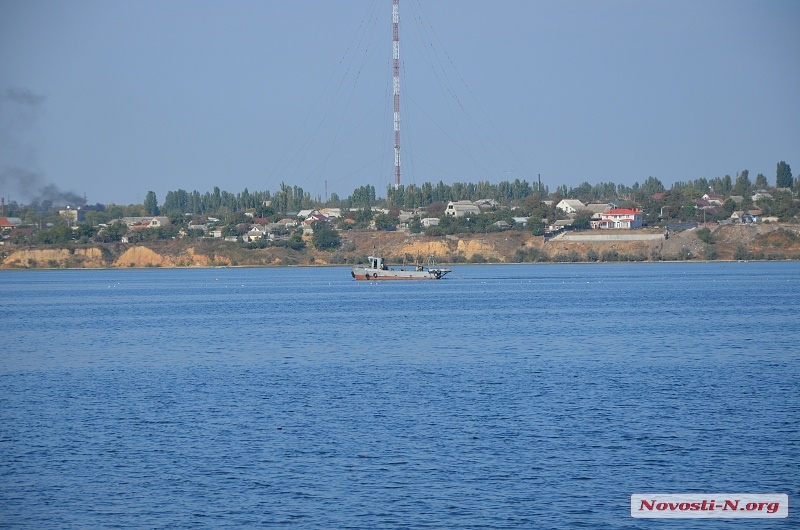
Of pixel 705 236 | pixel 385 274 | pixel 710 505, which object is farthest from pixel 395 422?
pixel 705 236

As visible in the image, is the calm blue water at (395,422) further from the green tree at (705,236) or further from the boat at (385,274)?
the green tree at (705,236)

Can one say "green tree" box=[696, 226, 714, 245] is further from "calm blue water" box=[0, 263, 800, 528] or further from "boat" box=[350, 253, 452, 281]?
"calm blue water" box=[0, 263, 800, 528]

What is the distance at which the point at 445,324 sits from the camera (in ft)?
235

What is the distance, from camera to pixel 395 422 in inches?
1289

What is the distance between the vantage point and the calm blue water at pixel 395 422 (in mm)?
23906

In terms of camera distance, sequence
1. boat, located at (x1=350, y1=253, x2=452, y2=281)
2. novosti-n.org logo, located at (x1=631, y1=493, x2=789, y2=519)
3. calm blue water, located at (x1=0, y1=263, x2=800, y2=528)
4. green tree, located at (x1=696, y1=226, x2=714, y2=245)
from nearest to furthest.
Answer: novosti-n.org logo, located at (x1=631, y1=493, x2=789, y2=519), calm blue water, located at (x1=0, y1=263, x2=800, y2=528), boat, located at (x1=350, y1=253, x2=452, y2=281), green tree, located at (x1=696, y1=226, x2=714, y2=245)

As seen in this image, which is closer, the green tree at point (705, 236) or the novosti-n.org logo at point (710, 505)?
the novosti-n.org logo at point (710, 505)

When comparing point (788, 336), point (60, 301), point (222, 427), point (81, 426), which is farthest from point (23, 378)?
point (60, 301)

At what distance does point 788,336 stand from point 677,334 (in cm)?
608

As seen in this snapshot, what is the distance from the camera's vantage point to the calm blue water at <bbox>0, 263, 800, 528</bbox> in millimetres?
23906

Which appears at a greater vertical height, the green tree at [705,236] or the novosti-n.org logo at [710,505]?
the green tree at [705,236]

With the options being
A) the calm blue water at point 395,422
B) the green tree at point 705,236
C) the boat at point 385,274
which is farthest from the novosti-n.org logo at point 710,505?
the green tree at point 705,236

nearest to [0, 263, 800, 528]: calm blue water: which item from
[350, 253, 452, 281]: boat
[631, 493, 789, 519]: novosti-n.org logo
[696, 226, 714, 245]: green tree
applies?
[631, 493, 789, 519]: novosti-n.org logo

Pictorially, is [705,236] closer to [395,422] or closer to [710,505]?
[395,422]
